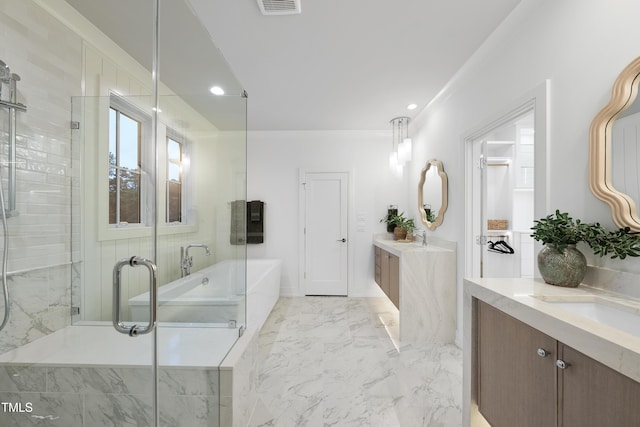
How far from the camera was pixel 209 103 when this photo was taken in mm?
1853

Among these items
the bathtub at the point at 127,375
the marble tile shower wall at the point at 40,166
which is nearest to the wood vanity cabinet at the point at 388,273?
the bathtub at the point at 127,375

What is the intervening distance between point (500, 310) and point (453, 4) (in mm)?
1761

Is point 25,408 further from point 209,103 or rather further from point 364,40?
point 364,40

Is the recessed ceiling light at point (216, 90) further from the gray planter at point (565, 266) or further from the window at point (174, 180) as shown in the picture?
the gray planter at point (565, 266)

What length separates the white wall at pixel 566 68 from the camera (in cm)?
121

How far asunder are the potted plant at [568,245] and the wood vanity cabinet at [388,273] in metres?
1.60

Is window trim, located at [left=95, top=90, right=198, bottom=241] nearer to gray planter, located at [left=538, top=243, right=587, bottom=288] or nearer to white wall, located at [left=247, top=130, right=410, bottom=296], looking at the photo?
gray planter, located at [left=538, top=243, right=587, bottom=288]

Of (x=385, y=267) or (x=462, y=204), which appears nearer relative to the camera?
(x=462, y=204)

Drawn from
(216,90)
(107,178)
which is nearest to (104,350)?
(107,178)

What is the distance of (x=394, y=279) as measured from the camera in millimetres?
3064

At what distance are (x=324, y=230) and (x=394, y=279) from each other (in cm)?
145

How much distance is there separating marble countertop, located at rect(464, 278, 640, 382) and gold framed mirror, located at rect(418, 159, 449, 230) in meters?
1.58

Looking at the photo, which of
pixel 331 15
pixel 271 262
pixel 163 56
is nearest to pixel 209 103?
pixel 163 56

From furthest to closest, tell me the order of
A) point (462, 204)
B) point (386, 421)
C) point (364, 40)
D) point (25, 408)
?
point (462, 204) → point (364, 40) → point (386, 421) → point (25, 408)
